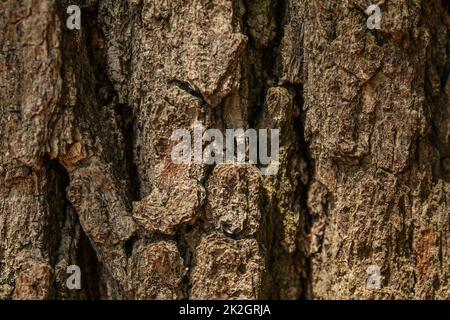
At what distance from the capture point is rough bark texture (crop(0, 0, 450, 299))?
181 cm

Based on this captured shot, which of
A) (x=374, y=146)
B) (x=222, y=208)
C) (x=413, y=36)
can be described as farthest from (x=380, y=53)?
(x=222, y=208)

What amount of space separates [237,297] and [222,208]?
0.25m

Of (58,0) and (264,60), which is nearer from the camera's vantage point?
(58,0)

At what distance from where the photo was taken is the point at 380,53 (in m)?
1.83

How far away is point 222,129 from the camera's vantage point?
1857 mm

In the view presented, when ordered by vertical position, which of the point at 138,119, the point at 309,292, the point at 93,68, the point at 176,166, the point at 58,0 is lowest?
the point at 309,292

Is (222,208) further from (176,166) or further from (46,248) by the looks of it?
(46,248)

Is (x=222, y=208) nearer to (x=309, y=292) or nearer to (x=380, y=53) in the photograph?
(x=309, y=292)

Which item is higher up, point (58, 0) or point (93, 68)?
point (58, 0)

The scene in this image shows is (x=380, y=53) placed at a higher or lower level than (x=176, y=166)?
higher

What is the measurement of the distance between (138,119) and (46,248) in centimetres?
45

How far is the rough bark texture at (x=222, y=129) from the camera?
181 centimetres

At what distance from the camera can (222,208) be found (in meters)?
1.83

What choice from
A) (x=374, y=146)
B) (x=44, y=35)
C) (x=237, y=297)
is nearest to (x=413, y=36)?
(x=374, y=146)
